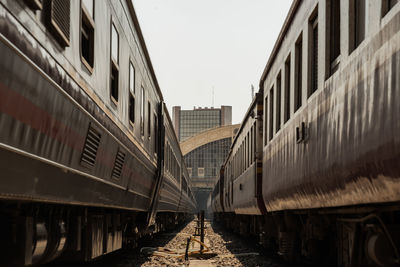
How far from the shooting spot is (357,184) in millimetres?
3854

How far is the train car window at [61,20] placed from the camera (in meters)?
3.69

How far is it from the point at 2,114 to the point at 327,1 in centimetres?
321

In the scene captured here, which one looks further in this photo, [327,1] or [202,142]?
[202,142]

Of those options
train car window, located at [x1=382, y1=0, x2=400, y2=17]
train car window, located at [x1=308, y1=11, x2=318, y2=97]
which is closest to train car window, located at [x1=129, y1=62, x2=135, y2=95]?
train car window, located at [x1=308, y1=11, x2=318, y2=97]

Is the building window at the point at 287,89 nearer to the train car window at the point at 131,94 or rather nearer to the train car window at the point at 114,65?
the train car window at the point at 131,94

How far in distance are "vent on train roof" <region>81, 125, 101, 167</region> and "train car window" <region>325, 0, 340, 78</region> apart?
6.93ft

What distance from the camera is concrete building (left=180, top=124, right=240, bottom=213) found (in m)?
75.8

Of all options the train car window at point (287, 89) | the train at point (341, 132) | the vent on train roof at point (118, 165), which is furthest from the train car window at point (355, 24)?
the train car window at point (287, 89)

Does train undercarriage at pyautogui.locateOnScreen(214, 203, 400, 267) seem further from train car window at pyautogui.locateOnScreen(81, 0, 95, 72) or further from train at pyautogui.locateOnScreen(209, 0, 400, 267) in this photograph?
train car window at pyautogui.locateOnScreen(81, 0, 95, 72)

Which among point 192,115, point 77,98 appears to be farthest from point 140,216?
point 192,115

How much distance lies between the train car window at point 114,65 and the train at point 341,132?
6.84 feet

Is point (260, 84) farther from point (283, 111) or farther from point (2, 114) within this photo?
point (2, 114)

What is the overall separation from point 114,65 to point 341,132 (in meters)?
3.03

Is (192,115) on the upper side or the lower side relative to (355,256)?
upper
